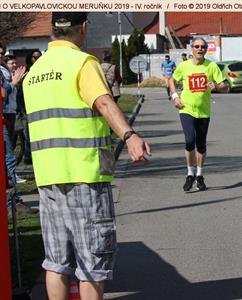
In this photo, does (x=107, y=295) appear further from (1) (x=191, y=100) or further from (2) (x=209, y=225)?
(1) (x=191, y=100)

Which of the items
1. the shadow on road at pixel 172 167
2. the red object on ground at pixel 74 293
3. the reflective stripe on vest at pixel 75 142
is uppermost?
the reflective stripe on vest at pixel 75 142

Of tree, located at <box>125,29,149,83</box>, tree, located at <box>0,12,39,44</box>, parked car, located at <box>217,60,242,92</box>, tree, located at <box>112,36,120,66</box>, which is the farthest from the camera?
tree, located at <box>125,29,149,83</box>

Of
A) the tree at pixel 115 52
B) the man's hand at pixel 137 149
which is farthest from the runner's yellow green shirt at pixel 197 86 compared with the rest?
the tree at pixel 115 52

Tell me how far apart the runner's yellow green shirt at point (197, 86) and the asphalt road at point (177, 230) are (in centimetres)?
111

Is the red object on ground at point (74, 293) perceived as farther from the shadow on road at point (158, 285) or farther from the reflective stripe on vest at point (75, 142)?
the shadow on road at point (158, 285)

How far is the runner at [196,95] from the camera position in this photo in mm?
10586

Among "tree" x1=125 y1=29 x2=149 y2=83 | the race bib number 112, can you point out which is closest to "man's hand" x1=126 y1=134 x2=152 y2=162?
the race bib number 112

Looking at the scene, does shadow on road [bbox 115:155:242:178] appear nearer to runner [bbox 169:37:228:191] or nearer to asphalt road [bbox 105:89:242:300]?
asphalt road [bbox 105:89:242:300]

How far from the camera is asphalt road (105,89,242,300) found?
20.8 ft

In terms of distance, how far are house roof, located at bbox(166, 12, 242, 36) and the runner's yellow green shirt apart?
59.3m

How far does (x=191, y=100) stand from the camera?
10594mm

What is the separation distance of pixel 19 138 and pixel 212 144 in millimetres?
4761

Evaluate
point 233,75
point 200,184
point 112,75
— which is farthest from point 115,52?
point 200,184

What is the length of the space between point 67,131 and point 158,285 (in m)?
2.31
